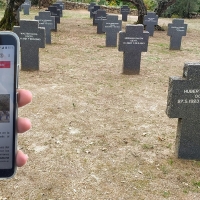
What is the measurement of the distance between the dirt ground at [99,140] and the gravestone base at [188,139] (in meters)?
0.12

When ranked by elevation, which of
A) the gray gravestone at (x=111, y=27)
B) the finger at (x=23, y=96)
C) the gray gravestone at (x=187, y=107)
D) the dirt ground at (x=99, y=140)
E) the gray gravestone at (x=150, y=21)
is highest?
the gray gravestone at (x=150, y=21)

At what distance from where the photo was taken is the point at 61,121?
237 inches

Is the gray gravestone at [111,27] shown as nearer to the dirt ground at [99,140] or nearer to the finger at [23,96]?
the dirt ground at [99,140]

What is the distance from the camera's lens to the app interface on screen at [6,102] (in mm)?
1921

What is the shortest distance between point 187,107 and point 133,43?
483 centimetres

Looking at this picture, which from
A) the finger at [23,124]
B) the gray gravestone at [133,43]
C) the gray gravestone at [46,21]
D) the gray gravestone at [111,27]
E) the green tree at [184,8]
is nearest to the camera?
the finger at [23,124]

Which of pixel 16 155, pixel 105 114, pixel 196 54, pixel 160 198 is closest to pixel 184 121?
pixel 160 198

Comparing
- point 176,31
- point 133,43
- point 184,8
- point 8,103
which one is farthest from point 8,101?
point 184,8

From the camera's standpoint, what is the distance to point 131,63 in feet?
30.8

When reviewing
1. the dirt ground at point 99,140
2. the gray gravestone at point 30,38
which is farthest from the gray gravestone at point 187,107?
the gray gravestone at point 30,38

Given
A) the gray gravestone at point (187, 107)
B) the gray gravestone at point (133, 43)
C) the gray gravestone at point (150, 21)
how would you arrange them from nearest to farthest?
the gray gravestone at point (187, 107), the gray gravestone at point (133, 43), the gray gravestone at point (150, 21)

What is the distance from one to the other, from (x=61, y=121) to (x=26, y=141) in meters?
0.99

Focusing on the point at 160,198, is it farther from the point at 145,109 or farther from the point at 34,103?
the point at 34,103

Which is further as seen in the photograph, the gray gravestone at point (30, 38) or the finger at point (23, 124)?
the gray gravestone at point (30, 38)
